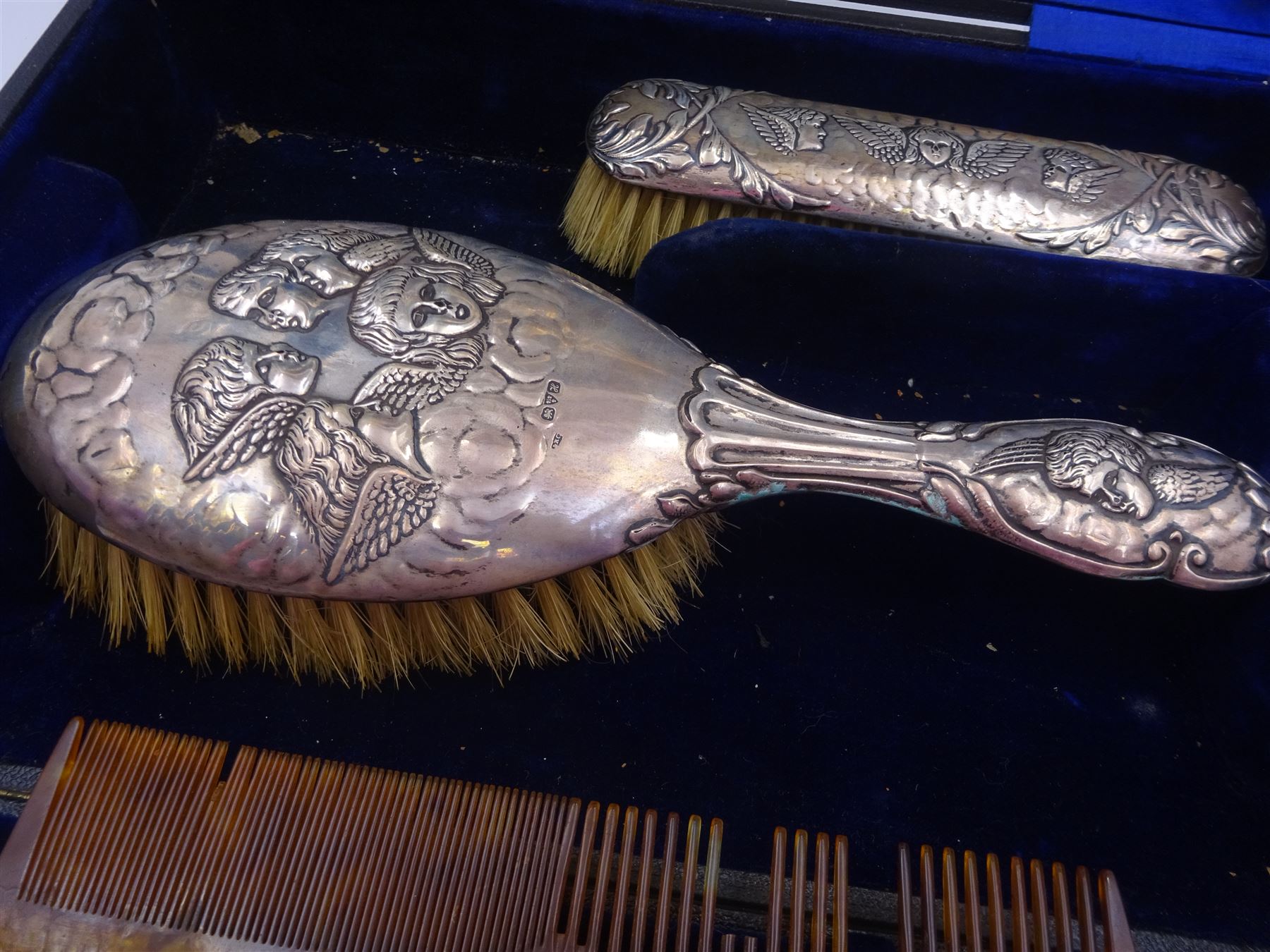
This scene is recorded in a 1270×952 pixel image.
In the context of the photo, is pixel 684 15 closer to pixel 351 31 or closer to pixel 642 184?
pixel 642 184

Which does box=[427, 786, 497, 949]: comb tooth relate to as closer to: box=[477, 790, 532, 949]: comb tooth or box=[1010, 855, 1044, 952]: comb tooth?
box=[477, 790, 532, 949]: comb tooth

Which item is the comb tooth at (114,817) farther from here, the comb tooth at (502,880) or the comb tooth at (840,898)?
the comb tooth at (840,898)

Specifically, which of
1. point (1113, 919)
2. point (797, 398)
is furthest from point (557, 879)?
point (797, 398)

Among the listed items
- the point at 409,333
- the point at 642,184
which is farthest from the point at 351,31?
the point at 409,333

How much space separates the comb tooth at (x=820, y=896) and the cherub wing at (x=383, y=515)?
58cm

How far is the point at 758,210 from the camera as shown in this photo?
1593 mm

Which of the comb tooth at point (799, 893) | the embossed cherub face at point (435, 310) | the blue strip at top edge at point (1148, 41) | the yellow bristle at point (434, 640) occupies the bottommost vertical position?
the yellow bristle at point (434, 640)

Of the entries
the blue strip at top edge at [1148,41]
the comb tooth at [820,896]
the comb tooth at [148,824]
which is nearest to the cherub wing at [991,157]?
the blue strip at top edge at [1148,41]

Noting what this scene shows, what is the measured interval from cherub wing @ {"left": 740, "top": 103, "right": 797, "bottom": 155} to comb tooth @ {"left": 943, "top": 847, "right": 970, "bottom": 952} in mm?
1148

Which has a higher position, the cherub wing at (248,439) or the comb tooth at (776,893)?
the cherub wing at (248,439)

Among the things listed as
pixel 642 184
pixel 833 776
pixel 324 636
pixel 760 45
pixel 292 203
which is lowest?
pixel 833 776

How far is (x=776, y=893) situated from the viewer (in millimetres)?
893

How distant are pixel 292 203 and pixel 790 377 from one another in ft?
3.52

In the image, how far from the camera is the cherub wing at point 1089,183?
1536 millimetres
